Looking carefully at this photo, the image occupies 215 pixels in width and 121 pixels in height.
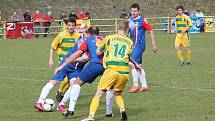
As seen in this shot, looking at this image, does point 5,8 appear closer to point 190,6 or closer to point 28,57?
point 190,6

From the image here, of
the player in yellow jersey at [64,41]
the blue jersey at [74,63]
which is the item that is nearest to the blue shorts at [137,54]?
the player in yellow jersey at [64,41]

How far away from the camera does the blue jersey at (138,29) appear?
15.1 metres

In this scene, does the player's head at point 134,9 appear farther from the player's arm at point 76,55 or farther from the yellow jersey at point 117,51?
the yellow jersey at point 117,51

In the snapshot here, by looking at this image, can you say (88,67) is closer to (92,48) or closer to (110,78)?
(92,48)

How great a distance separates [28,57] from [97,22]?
22709mm

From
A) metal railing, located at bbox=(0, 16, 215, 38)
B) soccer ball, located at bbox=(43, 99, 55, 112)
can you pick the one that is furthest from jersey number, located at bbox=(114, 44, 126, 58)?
metal railing, located at bbox=(0, 16, 215, 38)

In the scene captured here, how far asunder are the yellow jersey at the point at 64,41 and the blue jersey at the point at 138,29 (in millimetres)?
2787

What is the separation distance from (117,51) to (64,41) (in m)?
2.60

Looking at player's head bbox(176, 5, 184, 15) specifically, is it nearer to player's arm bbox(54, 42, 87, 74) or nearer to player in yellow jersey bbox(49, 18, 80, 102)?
player in yellow jersey bbox(49, 18, 80, 102)

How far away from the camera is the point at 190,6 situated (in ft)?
187

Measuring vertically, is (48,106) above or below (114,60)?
below

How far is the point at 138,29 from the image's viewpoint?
15.2 metres

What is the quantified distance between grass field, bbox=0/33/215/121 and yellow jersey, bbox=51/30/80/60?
129cm

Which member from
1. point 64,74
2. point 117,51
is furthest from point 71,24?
point 117,51
